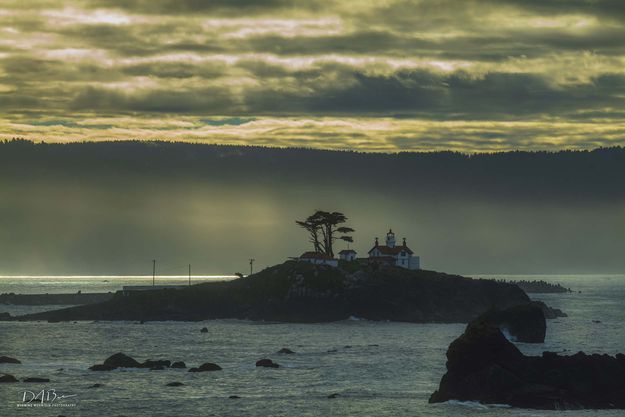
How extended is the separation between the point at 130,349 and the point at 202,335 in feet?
91.4

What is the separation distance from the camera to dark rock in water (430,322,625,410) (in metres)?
93.3

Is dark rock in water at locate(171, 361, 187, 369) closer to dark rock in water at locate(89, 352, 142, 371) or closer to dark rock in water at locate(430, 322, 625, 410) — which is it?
dark rock in water at locate(89, 352, 142, 371)

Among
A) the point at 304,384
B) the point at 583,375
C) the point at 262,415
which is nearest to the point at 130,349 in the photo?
the point at 304,384

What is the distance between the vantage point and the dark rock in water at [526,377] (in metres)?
93.3

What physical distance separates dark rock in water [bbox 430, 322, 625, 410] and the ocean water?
1.96m

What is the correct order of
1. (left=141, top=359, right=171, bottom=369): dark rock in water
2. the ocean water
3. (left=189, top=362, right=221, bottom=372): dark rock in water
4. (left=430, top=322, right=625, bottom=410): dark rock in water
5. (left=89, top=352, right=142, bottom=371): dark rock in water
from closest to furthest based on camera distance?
(left=430, top=322, right=625, bottom=410): dark rock in water → the ocean water → (left=189, top=362, right=221, bottom=372): dark rock in water → (left=89, top=352, right=142, bottom=371): dark rock in water → (left=141, top=359, right=171, bottom=369): dark rock in water

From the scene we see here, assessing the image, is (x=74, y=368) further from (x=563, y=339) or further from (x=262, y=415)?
(x=563, y=339)

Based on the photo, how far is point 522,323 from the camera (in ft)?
543

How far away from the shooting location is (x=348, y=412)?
9588 cm

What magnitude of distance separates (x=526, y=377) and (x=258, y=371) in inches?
1609

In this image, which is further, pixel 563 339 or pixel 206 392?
pixel 563 339
